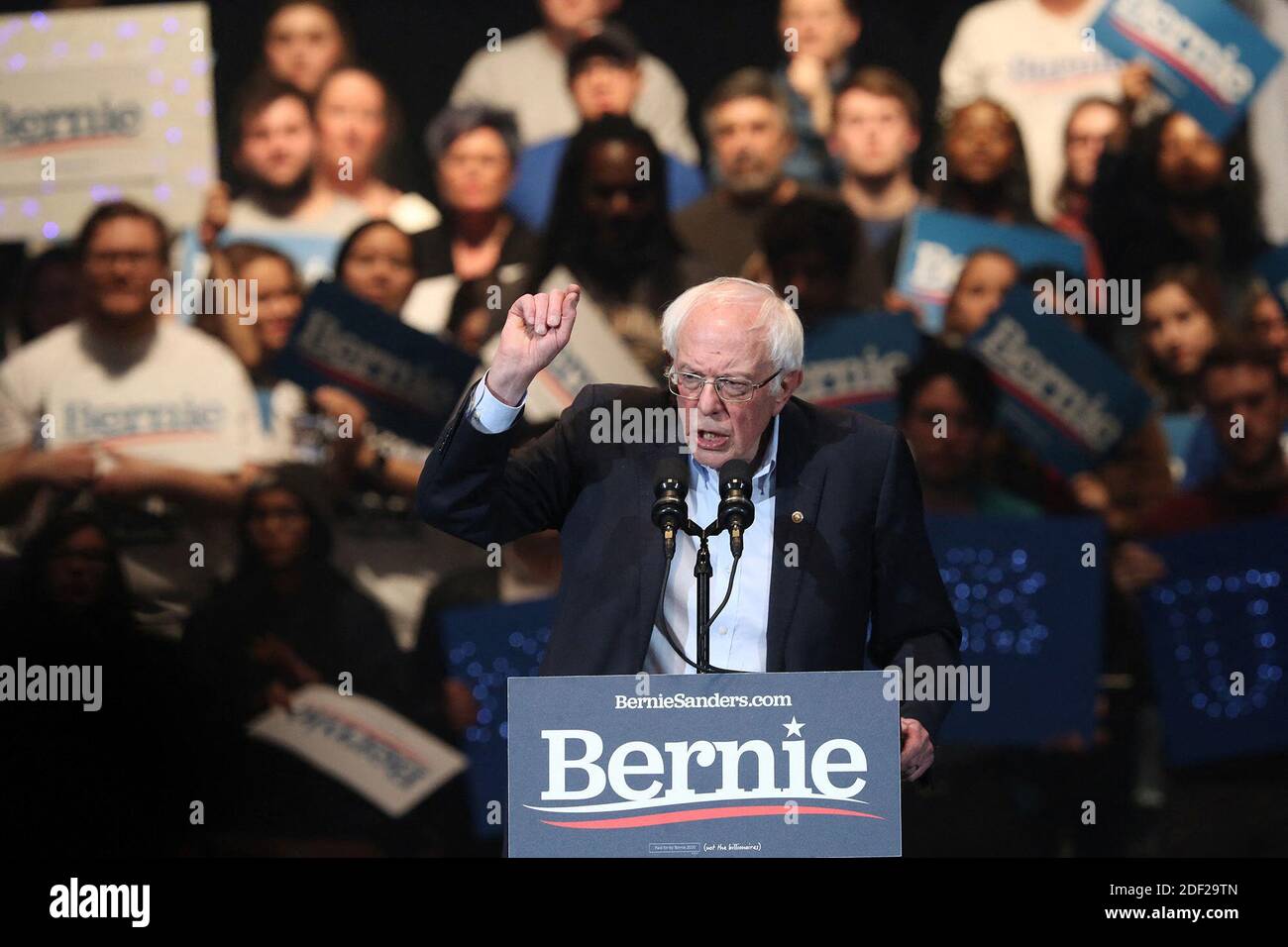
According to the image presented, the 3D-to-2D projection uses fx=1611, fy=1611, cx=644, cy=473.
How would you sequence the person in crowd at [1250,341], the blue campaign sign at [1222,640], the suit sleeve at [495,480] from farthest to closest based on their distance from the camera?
1. the person in crowd at [1250,341]
2. the blue campaign sign at [1222,640]
3. the suit sleeve at [495,480]

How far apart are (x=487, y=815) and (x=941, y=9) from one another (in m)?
3.28

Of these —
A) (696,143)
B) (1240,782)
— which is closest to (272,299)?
(696,143)

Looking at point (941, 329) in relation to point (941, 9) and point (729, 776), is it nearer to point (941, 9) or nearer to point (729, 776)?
point (941, 9)

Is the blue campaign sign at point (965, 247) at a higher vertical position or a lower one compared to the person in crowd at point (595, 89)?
lower

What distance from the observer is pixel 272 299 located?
19.4 feet

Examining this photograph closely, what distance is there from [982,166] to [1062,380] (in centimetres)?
81

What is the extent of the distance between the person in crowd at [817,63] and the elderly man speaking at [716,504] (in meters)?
2.82

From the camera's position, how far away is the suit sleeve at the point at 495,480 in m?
2.85

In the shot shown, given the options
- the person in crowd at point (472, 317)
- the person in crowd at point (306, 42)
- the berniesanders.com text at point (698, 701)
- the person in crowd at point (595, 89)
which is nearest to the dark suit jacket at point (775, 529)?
the berniesanders.com text at point (698, 701)

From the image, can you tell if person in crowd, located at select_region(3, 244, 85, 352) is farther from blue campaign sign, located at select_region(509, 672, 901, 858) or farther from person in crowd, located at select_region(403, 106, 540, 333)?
blue campaign sign, located at select_region(509, 672, 901, 858)

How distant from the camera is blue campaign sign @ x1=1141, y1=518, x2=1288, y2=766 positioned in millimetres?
5547

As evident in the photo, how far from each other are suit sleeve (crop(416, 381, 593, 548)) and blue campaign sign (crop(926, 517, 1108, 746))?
275cm

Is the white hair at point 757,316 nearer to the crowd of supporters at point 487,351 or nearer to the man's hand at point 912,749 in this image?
the man's hand at point 912,749

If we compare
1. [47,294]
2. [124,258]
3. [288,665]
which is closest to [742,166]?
[124,258]
